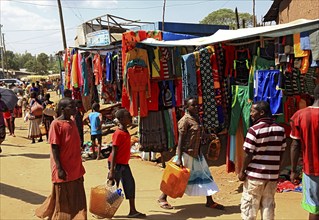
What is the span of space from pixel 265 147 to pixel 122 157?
2074 mm

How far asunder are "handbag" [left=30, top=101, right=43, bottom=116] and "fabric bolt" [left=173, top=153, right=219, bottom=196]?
7.83m

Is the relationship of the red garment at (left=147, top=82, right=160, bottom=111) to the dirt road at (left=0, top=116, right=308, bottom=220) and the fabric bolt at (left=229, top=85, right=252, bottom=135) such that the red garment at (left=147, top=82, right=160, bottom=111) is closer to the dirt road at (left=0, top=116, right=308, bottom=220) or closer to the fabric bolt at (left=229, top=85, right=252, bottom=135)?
the dirt road at (left=0, top=116, right=308, bottom=220)

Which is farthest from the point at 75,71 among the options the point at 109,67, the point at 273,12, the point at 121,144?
the point at 273,12

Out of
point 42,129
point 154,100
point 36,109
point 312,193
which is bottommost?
point 42,129

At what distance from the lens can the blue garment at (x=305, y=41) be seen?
213 inches

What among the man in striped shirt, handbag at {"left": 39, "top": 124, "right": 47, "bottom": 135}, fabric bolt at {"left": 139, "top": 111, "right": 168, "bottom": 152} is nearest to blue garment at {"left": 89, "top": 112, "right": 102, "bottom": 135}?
fabric bolt at {"left": 139, "top": 111, "right": 168, "bottom": 152}

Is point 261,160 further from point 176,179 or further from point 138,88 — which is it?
point 138,88

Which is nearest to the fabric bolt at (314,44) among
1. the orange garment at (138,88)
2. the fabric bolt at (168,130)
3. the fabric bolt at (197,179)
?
the fabric bolt at (197,179)

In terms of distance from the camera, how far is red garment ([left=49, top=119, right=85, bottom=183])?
4215mm

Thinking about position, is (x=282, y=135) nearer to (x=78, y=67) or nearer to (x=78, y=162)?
(x=78, y=162)

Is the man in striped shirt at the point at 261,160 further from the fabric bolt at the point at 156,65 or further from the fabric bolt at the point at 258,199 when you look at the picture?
the fabric bolt at the point at 156,65

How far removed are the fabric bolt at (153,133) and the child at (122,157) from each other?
2.89m

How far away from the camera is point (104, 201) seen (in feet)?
16.2

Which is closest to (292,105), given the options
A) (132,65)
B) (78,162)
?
(132,65)
